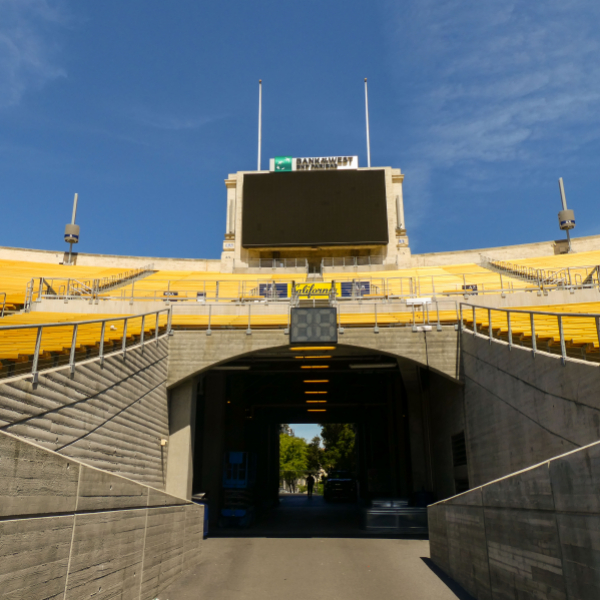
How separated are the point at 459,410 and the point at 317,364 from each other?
6.90m

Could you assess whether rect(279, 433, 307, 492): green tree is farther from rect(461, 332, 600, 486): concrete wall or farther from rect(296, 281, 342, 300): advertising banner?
rect(461, 332, 600, 486): concrete wall

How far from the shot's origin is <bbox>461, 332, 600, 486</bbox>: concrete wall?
955cm

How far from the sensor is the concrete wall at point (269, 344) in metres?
17.9

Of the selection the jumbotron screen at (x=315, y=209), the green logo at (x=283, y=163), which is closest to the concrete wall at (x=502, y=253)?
the jumbotron screen at (x=315, y=209)

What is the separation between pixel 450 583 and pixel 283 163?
40445 millimetres

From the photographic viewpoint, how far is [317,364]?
22781mm

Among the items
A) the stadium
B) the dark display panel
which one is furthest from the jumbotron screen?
the dark display panel

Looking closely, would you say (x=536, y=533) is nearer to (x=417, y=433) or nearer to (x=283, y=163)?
(x=417, y=433)

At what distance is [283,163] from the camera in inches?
1820

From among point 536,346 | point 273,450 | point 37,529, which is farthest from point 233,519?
point 273,450

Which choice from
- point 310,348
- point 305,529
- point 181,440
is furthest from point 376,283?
point 181,440

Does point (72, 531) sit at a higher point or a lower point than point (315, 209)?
lower

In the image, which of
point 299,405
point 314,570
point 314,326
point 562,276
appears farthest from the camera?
point 299,405

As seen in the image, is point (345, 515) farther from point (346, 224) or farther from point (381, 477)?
point (346, 224)
